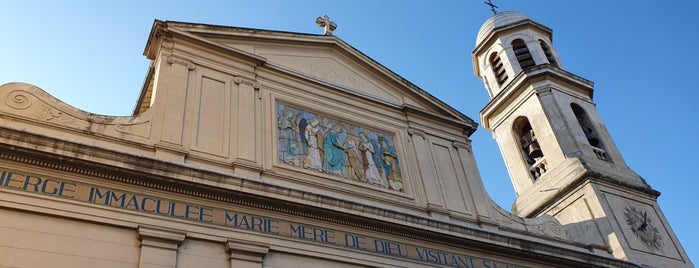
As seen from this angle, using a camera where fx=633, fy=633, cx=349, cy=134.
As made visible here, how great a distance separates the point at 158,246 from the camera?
27.7ft

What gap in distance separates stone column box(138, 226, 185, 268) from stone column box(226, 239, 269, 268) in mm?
728

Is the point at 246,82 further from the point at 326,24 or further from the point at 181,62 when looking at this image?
the point at 326,24

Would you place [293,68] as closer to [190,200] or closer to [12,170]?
[190,200]

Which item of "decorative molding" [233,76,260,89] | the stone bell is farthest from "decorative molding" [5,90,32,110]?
the stone bell

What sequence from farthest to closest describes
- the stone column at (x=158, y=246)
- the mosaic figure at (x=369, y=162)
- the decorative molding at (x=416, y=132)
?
1. the decorative molding at (x=416, y=132)
2. the mosaic figure at (x=369, y=162)
3. the stone column at (x=158, y=246)

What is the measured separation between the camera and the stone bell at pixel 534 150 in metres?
17.5

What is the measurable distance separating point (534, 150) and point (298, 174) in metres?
8.89

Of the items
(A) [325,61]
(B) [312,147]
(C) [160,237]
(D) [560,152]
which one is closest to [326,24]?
(A) [325,61]

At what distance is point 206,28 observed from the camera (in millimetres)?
12188

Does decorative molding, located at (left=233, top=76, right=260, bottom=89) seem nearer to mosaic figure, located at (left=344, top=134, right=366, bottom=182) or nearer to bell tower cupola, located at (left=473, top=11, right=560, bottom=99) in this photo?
mosaic figure, located at (left=344, top=134, right=366, bottom=182)

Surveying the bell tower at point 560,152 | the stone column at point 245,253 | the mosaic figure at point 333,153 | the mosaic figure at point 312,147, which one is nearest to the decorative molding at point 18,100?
the stone column at point 245,253

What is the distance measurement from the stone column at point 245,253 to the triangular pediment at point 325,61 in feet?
14.7

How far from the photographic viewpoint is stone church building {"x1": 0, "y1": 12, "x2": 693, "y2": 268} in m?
8.40

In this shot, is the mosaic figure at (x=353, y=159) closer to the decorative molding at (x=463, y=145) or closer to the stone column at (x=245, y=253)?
the decorative molding at (x=463, y=145)
